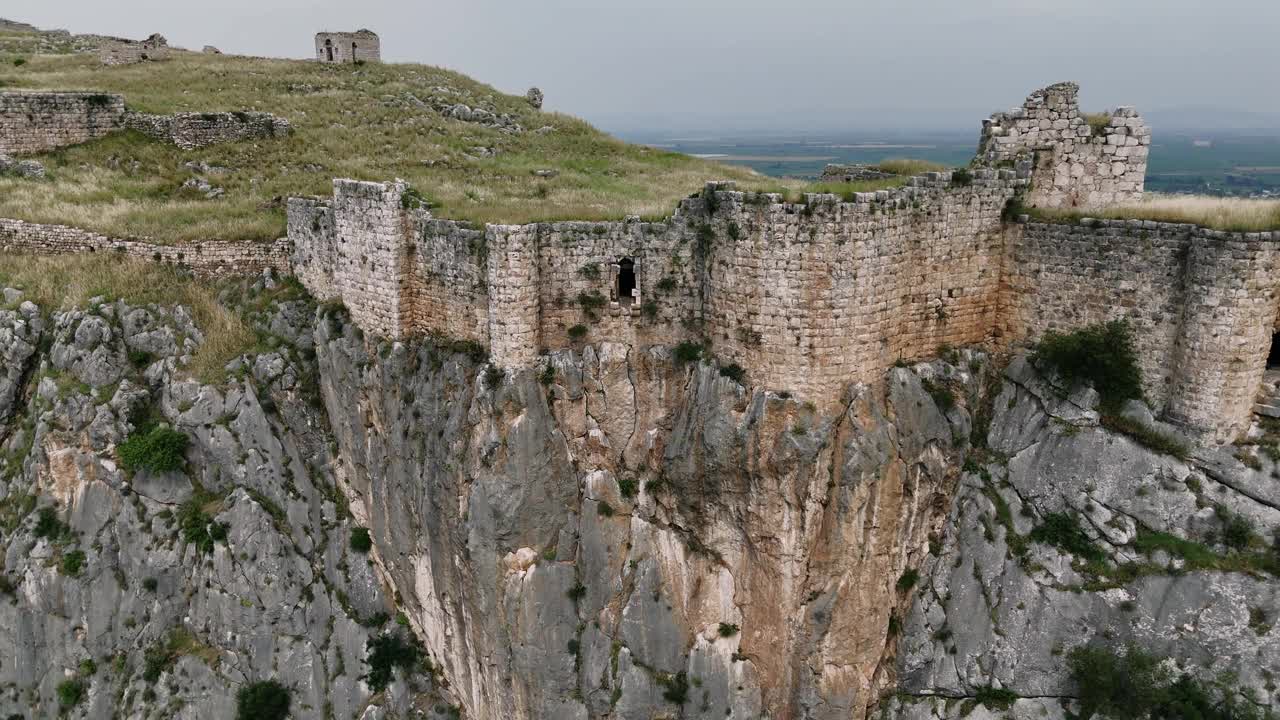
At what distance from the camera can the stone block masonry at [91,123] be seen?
101ft

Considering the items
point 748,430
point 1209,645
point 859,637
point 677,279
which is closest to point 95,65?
point 677,279

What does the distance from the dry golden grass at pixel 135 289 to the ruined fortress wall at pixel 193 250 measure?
0.99 ft

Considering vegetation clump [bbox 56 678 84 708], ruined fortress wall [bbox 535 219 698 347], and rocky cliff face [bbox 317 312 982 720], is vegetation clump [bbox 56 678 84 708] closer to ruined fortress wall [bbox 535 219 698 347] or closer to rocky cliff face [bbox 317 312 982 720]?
rocky cliff face [bbox 317 312 982 720]

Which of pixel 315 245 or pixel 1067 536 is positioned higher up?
pixel 315 245

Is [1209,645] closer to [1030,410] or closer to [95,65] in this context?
[1030,410]

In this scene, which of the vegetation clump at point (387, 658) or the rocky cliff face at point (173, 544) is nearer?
the rocky cliff face at point (173, 544)

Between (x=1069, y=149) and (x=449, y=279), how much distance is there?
1398 cm

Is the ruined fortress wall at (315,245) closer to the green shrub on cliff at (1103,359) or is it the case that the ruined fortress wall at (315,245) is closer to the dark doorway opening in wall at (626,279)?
the dark doorway opening in wall at (626,279)

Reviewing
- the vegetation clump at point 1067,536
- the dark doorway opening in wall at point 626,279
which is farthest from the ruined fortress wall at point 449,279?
the vegetation clump at point 1067,536

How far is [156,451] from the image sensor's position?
22.4 m

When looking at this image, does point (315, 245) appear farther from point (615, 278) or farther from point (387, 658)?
point (387, 658)

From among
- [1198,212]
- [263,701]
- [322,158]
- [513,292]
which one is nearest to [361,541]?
[263,701]

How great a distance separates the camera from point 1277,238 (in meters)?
15.5

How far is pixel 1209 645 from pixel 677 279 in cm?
1248
